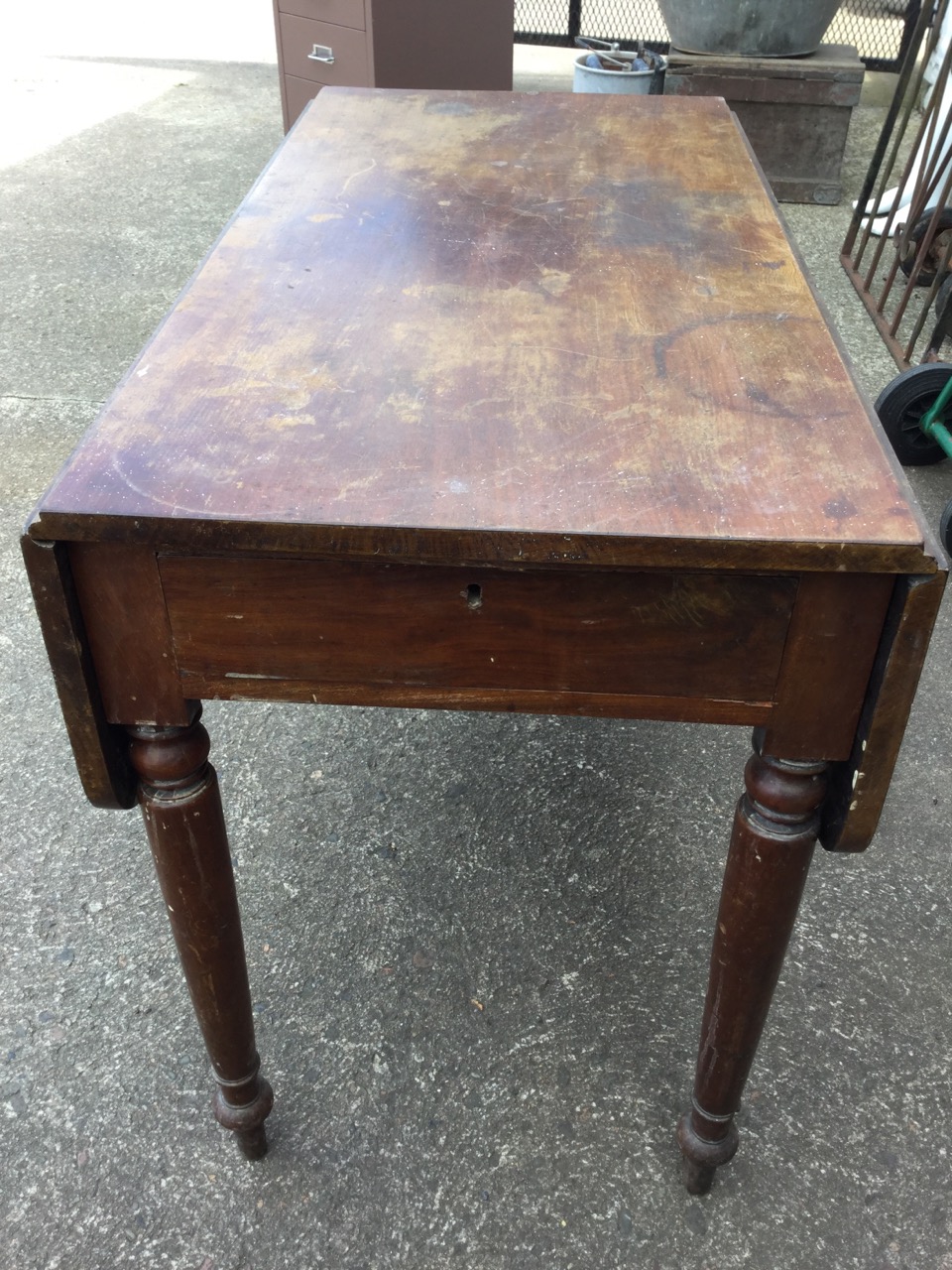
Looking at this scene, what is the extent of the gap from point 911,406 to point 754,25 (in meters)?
2.33

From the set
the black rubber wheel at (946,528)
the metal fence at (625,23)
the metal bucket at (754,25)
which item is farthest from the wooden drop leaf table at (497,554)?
the metal fence at (625,23)

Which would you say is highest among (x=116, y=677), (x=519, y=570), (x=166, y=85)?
(x=519, y=570)

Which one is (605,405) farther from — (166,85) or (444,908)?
(166,85)

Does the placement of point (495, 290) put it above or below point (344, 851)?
above

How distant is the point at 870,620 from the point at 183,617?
56 centimetres

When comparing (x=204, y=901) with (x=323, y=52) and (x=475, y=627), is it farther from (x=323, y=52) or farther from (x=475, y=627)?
(x=323, y=52)

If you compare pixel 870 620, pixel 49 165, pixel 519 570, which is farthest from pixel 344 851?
pixel 49 165

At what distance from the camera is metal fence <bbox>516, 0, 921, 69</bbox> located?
6.45 m

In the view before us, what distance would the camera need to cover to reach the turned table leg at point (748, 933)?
0.96m

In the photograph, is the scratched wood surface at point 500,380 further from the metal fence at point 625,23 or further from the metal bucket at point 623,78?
the metal fence at point 625,23

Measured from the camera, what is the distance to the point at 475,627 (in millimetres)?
903

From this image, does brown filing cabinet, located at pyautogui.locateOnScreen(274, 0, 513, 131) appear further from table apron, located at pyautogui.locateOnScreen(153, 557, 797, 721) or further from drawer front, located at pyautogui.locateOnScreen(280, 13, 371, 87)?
table apron, located at pyautogui.locateOnScreen(153, 557, 797, 721)

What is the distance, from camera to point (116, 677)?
3.06 feet

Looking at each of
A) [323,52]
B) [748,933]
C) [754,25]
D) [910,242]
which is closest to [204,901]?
[748,933]
